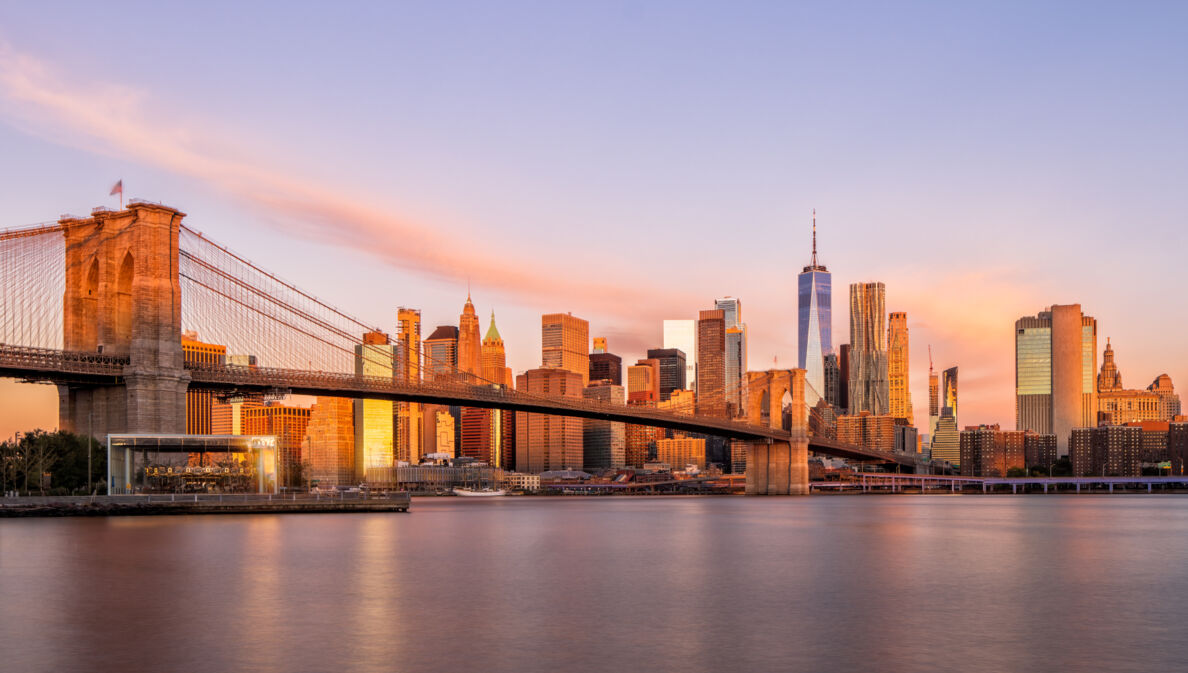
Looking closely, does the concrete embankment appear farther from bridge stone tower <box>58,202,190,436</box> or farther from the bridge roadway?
the bridge roadway

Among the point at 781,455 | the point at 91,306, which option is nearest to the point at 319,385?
the point at 91,306

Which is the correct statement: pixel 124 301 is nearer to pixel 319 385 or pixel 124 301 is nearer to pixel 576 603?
pixel 319 385

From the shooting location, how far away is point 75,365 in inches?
2008

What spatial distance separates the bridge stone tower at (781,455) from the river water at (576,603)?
213 feet

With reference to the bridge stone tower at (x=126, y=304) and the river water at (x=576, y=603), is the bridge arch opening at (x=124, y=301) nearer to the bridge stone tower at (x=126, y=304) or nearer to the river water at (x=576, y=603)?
the bridge stone tower at (x=126, y=304)

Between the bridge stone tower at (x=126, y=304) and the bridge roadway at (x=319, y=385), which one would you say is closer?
the bridge roadway at (x=319, y=385)

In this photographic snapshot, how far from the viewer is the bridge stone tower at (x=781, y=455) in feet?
342

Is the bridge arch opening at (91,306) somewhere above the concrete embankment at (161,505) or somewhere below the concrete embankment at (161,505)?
above

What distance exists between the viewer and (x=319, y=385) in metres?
61.4

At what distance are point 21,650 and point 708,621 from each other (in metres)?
10.5

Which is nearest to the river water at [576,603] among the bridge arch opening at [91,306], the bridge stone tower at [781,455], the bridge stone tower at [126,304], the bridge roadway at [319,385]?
the bridge roadway at [319,385]

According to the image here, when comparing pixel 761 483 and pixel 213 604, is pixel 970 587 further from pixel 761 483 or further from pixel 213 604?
pixel 761 483

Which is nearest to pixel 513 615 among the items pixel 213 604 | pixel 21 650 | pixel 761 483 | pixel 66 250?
pixel 213 604

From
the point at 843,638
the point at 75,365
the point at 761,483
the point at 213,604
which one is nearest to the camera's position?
the point at 843,638
